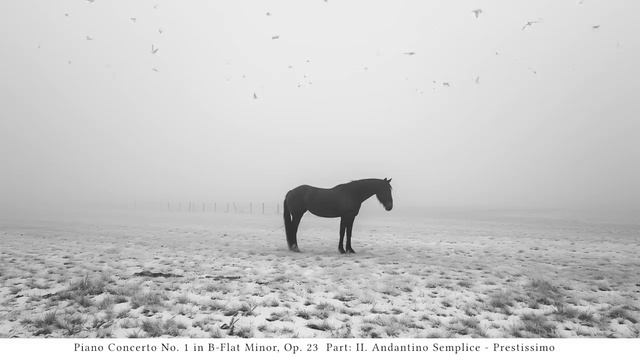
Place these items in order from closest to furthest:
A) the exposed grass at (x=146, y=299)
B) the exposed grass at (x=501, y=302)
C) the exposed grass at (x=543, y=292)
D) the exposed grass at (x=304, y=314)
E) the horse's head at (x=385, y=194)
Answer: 1. the exposed grass at (x=304, y=314)
2. the exposed grass at (x=146, y=299)
3. the exposed grass at (x=501, y=302)
4. the exposed grass at (x=543, y=292)
5. the horse's head at (x=385, y=194)

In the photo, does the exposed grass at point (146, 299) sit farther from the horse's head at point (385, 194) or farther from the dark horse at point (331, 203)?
the horse's head at point (385, 194)

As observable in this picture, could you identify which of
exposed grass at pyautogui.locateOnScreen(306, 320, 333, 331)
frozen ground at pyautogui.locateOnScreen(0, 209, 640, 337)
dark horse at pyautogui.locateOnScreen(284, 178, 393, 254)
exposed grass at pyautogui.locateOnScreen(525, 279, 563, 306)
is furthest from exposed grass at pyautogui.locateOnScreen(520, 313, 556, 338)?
dark horse at pyautogui.locateOnScreen(284, 178, 393, 254)

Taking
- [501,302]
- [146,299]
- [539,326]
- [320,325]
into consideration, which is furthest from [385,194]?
[146,299]

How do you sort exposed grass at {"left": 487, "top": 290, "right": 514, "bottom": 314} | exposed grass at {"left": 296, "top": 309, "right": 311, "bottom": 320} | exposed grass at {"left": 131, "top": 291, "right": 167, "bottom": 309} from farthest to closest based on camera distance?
exposed grass at {"left": 487, "top": 290, "right": 514, "bottom": 314}
exposed grass at {"left": 131, "top": 291, "right": 167, "bottom": 309}
exposed grass at {"left": 296, "top": 309, "right": 311, "bottom": 320}

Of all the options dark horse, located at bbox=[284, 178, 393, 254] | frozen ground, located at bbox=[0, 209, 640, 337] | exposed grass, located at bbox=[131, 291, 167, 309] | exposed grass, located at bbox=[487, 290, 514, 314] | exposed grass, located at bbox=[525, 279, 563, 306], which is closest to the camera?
frozen ground, located at bbox=[0, 209, 640, 337]

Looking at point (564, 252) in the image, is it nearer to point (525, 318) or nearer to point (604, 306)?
point (604, 306)

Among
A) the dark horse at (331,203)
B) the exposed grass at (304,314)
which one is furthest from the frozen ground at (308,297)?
the dark horse at (331,203)

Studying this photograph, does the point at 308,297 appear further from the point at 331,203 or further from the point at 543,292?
the point at 331,203

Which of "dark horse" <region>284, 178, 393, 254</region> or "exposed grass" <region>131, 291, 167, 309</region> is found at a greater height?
"dark horse" <region>284, 178, 393, 254</region>

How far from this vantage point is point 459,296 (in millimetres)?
5965

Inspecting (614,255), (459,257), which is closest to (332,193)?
(459,257)

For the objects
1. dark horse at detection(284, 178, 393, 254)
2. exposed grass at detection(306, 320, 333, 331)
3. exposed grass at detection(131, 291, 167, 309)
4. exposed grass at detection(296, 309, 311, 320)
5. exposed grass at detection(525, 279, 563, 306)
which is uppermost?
dark horse at detection(284, 178, 393, 254)

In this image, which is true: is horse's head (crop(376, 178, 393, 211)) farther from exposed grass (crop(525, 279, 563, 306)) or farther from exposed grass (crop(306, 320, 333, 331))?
exposed grass (crop(306, 320, 333, 331))

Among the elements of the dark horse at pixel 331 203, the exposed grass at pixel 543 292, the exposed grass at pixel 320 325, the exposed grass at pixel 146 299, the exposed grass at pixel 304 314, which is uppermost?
the dark horse at pixel 331 203
